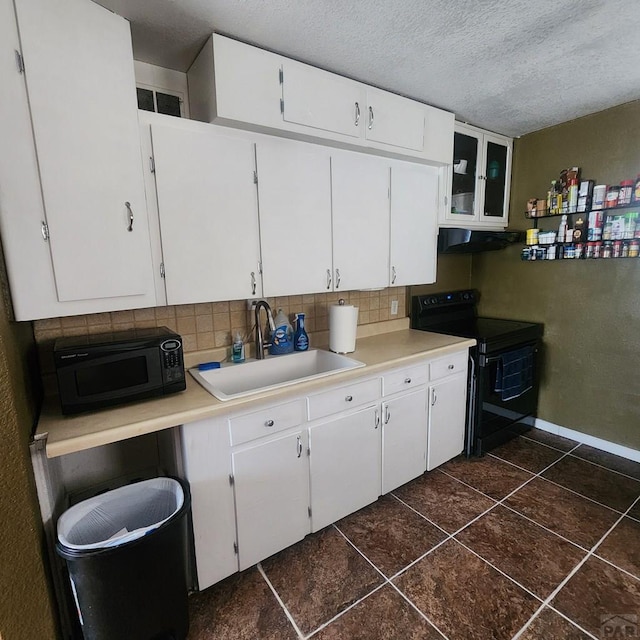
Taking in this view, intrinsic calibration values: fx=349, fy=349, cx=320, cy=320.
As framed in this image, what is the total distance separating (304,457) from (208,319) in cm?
89

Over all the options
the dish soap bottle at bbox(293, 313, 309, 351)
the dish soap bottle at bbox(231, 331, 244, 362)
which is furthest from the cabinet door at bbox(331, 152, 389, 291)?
the dish soap bottle at bbox(231, 331, 244, 362)

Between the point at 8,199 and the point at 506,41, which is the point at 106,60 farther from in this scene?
the point at 506,41

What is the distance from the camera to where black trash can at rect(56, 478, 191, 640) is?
110 centimetres

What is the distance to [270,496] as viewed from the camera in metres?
1.59

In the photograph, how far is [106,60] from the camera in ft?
4.16

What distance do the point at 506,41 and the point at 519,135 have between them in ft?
4.79

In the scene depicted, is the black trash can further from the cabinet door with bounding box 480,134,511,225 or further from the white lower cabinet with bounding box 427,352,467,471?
the cabinet door with bounding box 480,134,511,225

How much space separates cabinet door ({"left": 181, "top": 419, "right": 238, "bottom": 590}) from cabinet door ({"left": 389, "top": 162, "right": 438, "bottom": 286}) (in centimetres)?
145

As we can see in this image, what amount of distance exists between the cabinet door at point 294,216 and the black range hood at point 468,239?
1030 mm

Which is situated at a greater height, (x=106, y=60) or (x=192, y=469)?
(x=106, y=60)

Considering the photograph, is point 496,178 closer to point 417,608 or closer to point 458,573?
point 458,573

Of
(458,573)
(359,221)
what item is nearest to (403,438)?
(458,573)

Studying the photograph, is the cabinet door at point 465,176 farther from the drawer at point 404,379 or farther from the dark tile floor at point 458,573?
the dark tile floor at point 458,573

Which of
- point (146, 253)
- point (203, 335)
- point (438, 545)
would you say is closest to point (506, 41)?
point (146, 253)
